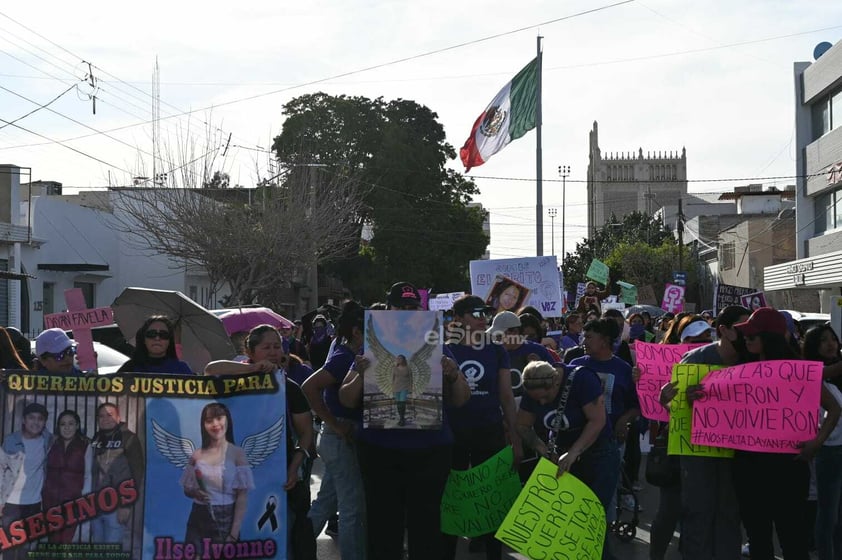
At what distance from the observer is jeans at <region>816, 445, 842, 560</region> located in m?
6.88

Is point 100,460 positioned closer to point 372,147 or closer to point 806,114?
point 806,114

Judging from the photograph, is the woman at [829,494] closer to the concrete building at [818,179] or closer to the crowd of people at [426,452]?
the crowd of people at [426,452]

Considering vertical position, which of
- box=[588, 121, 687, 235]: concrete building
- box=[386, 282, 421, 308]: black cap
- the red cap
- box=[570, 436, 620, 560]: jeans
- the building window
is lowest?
box=[570, 436, 620, 560]: jeans

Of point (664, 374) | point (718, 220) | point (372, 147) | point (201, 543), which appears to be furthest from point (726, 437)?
point (718, 220)

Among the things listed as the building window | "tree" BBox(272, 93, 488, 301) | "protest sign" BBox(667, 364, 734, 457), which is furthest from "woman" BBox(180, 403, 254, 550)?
the building window

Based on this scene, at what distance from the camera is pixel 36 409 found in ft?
18.9

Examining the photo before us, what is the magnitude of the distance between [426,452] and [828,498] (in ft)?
8.84

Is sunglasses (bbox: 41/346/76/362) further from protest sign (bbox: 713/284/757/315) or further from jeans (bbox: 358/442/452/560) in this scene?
protest sign (bbox: 713/284/757/315)

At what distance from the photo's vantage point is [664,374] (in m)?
7.91

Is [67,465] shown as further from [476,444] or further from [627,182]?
[627,182]

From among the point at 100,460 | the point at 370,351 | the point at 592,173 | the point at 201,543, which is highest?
the point at 592,173

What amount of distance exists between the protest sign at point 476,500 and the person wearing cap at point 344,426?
55cm

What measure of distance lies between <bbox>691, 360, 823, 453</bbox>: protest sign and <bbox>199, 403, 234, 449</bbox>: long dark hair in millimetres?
2721

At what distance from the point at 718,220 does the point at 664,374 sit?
198 feet
